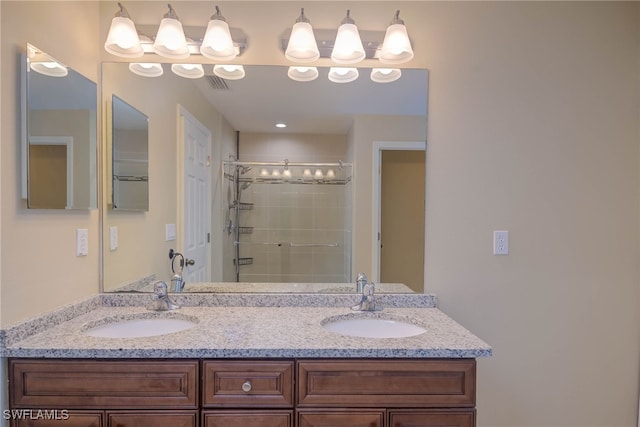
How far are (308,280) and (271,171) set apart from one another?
0.59m

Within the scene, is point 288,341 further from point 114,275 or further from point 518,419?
point 518,419

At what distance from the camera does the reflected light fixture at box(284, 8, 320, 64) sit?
1564 mm

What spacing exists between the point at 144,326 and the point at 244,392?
0.65 metres

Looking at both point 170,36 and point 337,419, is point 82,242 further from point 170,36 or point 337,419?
point 337,419

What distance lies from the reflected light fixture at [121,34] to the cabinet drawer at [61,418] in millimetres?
1465

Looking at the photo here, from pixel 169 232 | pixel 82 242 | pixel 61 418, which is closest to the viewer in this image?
pixel 61 418

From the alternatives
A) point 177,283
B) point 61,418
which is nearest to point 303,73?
point 177,283

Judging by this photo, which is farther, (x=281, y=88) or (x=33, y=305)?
(x=281, y=88)

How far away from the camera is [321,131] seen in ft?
5.84

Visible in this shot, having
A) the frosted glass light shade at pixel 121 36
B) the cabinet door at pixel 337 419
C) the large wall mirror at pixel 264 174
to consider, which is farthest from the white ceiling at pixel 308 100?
the cabinet door at pixel 337 419

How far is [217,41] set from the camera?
157 cm

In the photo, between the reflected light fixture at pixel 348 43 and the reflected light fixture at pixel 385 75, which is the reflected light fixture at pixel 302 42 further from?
the reflected light fixture at pixel 385 75

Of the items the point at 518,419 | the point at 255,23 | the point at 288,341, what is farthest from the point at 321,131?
the point at 518,419

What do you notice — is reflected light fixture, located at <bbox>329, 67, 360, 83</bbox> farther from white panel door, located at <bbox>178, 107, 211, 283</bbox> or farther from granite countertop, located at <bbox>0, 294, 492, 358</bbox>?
granite countertop, located at <bbox>0, 294, 492, 358</bbox>
